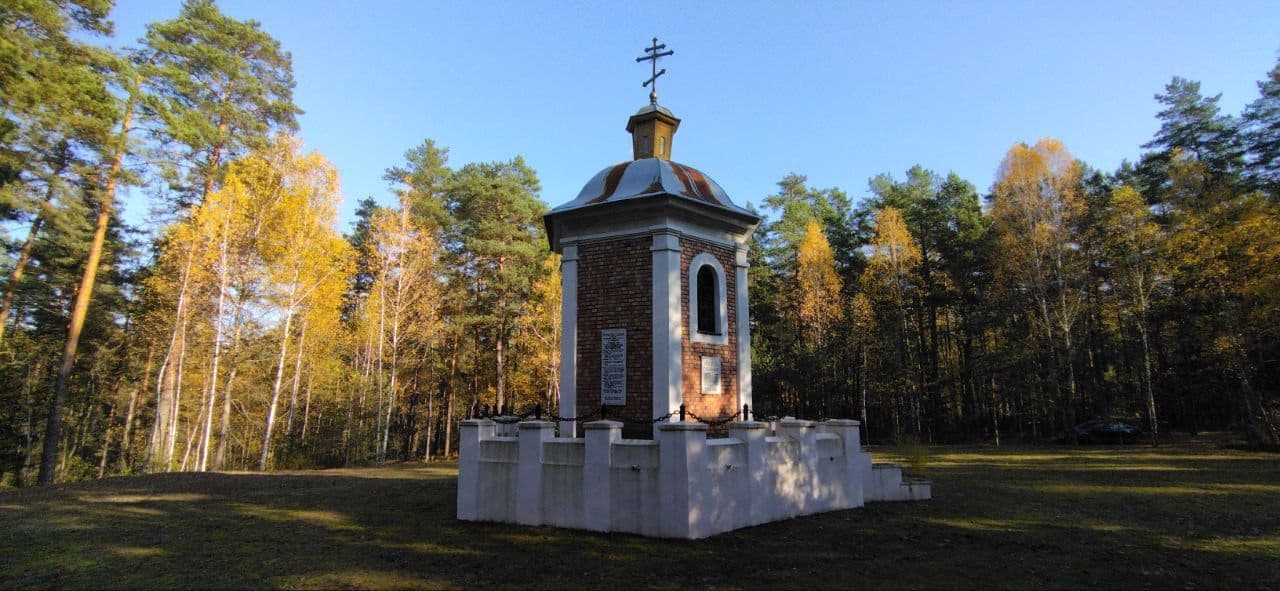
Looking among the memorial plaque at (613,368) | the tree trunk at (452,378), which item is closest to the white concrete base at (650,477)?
the memorial plaque at (613,368)

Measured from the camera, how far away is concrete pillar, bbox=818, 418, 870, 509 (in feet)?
31.8

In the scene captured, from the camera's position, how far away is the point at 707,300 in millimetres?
10430

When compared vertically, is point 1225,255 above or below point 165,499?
above

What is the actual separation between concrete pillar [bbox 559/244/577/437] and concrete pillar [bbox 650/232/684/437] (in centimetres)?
147

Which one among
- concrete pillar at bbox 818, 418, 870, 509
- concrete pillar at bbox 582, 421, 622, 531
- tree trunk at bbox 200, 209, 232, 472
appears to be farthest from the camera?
tree trunk at bbox 200, 209, 232, 472

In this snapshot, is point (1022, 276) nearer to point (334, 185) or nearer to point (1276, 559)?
point (1276, 559)

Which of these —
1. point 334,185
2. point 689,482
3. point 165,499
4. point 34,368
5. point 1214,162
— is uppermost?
point 1214,162

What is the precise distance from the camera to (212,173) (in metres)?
20.2

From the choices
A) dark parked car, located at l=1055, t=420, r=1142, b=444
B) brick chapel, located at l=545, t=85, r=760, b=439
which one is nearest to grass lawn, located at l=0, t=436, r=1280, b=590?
brick chapel, located at l=545, t=85, r=760, b=439

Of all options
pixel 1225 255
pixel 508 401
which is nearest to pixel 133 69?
pixel 508 401

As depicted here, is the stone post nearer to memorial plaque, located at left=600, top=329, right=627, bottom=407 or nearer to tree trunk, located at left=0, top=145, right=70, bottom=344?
memorial plaque, located at left=600, top=329, right=627, bottom=407

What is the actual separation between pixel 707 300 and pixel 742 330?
82 cm

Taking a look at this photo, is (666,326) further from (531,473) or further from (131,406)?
(131,406)

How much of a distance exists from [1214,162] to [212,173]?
39.3m
